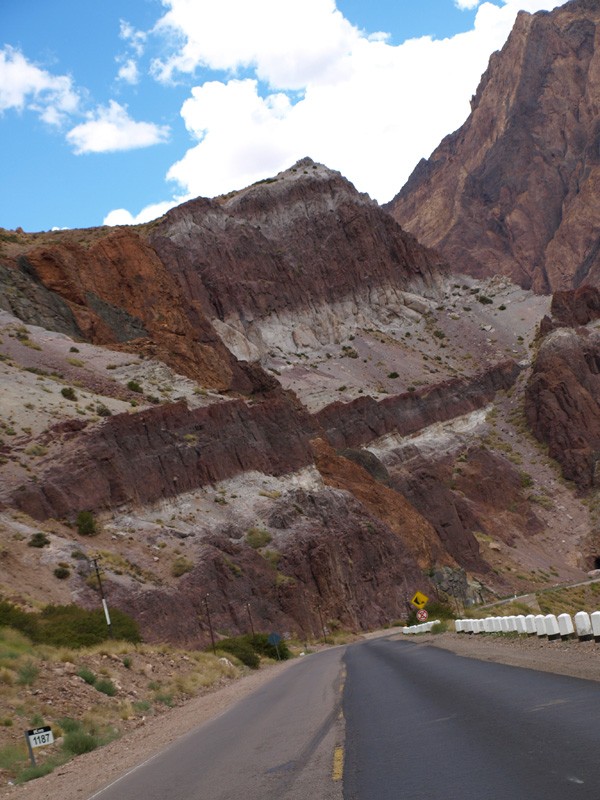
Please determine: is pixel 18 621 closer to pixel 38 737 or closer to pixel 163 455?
pixel 38 737

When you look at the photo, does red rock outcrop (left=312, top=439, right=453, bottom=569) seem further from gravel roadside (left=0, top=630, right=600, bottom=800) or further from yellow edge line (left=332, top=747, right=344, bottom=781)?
yellow edge line (left=332, top=747, right=344, bottom=781)

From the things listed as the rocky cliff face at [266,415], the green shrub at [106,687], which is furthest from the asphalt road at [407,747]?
the rocky cliff face at [266,415]

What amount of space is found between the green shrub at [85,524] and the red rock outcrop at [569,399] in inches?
2968

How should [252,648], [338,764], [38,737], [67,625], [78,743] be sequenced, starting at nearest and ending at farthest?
[338,764]
[38,737]
[78,743]
[67,625]
[252,648]

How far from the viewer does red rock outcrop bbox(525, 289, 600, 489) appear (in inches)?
4760

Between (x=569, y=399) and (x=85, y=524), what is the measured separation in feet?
275

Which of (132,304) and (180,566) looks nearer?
(180,566)

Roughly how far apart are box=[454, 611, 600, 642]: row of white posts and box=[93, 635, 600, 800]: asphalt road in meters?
3.01

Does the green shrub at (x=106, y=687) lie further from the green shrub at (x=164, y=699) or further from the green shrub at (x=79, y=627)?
the green shrub at (x=79, y=627)

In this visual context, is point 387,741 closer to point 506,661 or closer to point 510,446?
point 506,661

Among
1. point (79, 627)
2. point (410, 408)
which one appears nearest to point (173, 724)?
point (79, 627)

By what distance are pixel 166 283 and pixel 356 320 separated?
1900 inches

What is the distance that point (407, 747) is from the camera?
1225 cm

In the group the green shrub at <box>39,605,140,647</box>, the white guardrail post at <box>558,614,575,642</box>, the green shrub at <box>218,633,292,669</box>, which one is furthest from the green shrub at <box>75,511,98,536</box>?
the white guardrail post at <box>558,614,575,642</box>
